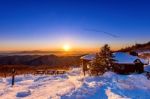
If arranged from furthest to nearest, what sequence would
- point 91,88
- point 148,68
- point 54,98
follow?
point 148,68 < point 91,88 < point 54,98

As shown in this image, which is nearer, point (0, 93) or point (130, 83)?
point (0, 93)

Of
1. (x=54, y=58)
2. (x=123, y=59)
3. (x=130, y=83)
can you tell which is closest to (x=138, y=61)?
(x=123, y=59)

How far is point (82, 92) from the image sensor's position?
2422 centimetres

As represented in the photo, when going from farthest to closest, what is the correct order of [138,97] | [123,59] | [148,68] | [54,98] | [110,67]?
[148,68], [123,59], [110,67], [138,97], [54,98]

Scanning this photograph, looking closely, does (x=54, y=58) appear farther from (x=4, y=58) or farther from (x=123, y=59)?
(x=123, y=59)

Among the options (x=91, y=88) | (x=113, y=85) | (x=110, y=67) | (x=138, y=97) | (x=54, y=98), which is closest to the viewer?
(x=54, y=98)

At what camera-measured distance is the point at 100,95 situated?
2372 cm

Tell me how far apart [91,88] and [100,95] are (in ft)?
7.22

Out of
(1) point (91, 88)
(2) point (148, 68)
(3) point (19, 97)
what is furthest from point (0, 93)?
(2) point (148, 68)

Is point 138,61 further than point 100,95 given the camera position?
Yes

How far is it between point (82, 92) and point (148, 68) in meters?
33.2

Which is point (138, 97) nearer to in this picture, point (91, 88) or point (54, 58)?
point (91, 88)

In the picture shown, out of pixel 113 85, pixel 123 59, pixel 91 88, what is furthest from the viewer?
pixel 123 59

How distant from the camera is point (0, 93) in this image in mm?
26812
